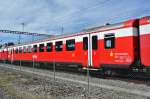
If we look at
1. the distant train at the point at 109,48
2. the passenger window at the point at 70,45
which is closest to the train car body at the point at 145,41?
the distant train at the point at 109,48

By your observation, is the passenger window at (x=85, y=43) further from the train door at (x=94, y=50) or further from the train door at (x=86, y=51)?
the train door at (x=94, y=50)

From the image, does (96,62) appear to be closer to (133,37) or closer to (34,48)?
(133,37)

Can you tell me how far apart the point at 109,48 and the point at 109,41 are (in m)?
0.45

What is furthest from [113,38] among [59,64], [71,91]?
[59,64]

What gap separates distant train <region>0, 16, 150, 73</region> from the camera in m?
15.2

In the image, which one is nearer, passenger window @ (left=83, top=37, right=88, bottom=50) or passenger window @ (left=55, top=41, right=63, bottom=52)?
passenger window @ (left=83, top=37, right=88, bottom=50)

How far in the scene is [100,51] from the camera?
59.9 ft

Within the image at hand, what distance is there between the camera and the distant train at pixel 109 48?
1517 cm

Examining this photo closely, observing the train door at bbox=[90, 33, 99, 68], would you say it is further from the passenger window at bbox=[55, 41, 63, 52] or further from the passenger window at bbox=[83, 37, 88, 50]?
the passenger window at bbox=[55, 41, 63, 52]

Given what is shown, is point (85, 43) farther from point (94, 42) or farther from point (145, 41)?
point (145, 41)

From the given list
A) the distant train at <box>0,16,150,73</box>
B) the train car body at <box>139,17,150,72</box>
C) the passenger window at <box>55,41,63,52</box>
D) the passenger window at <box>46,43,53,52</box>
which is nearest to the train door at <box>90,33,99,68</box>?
the distant train at <box>0,16,150,73</box>

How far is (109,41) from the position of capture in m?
17.4

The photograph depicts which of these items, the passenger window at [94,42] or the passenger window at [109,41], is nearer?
the passenger window at [109,41]

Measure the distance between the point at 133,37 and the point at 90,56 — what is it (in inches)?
180
